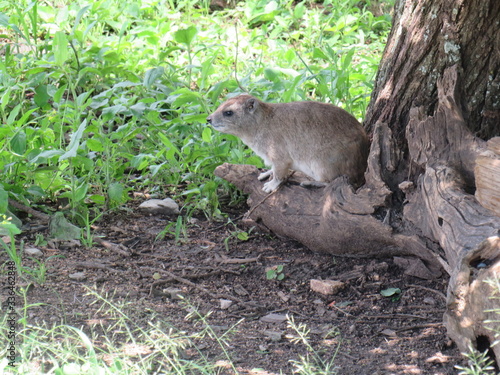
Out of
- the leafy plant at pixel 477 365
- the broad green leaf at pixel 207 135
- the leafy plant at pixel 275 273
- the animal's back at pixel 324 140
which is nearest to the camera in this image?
the leafy plant at pixel 477 365

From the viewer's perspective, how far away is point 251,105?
5.25 metres

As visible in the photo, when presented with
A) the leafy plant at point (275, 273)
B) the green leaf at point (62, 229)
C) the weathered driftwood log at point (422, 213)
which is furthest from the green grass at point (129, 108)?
the leafy plant at point (275, 273)

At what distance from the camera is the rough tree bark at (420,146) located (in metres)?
4.02

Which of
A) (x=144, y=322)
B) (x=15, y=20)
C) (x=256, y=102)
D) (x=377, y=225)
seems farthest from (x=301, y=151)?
(x=15, y=20)

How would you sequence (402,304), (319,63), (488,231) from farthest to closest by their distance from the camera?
1. (319,63)
2. (402,304)
3. (488,231)

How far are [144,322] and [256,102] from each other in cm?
217

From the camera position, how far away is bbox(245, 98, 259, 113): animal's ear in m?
5.23

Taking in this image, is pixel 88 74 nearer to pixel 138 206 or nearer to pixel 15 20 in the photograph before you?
pixel 15 20

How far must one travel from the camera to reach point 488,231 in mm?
3301

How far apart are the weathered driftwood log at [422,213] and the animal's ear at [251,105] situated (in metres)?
0.50

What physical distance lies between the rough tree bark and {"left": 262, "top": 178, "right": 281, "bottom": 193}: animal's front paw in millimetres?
74

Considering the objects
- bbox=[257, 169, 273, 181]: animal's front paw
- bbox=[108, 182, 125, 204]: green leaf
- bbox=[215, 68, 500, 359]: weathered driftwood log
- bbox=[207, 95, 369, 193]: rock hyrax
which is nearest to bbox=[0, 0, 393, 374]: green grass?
bbox=[108, 182, 125, 204]: green leaf

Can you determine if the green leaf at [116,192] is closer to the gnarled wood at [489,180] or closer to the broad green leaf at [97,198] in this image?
the broad green leaf at [97,198]

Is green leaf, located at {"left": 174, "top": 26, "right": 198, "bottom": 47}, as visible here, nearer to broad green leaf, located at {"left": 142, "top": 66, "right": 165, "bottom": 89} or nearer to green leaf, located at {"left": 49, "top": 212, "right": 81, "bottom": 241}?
broad green leaf, located at {"left": 142, "top": 66, "right": 165, "bottom": 89}
